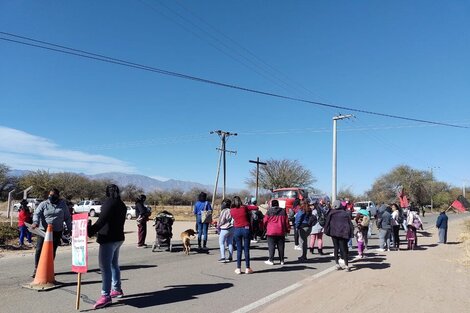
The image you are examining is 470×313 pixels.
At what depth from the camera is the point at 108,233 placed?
22.4ft

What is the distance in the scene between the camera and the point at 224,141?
44156 millimetres

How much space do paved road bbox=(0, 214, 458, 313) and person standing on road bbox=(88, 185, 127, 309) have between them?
377 millimetres

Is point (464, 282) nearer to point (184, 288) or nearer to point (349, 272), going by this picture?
point (349, 272)

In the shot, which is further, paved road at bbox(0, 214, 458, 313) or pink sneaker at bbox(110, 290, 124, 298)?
pink sneaker at bbox(110, 290, 124, 298)

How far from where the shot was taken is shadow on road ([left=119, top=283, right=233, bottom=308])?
705 cm

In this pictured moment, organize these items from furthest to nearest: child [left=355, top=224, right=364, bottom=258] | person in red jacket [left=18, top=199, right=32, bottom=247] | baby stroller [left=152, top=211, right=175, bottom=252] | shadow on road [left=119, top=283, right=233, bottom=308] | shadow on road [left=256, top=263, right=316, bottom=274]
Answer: person in red jacket [left=18, top=199, right=32, bottom=247], baby stroller [left=152, top=211, right=175, bottom=252], child [left=355, top=224, right=364, bottom=258], shadow on road [left=256, top=263, right=316, bottom=274], shadow on road [left=119, top=283, right=233, bottom=308]

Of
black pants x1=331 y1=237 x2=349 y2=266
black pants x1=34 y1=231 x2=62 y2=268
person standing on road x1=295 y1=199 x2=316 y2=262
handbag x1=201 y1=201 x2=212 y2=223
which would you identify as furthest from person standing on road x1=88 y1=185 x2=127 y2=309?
person standing on road x1=295 y1=199 x2=316 y2=262

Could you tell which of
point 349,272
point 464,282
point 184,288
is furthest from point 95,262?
point 464,282

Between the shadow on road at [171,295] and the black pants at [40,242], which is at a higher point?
the black pants at [40,242]

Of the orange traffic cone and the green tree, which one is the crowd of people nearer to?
the orange traffic cone

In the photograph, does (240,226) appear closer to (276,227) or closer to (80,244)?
(276,227)

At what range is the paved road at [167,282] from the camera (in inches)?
271

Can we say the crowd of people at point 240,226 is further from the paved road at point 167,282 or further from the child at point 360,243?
the paved road at point 167,282

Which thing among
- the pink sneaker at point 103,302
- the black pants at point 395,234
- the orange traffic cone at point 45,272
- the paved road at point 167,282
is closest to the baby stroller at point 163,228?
the paved road at point 167,282
